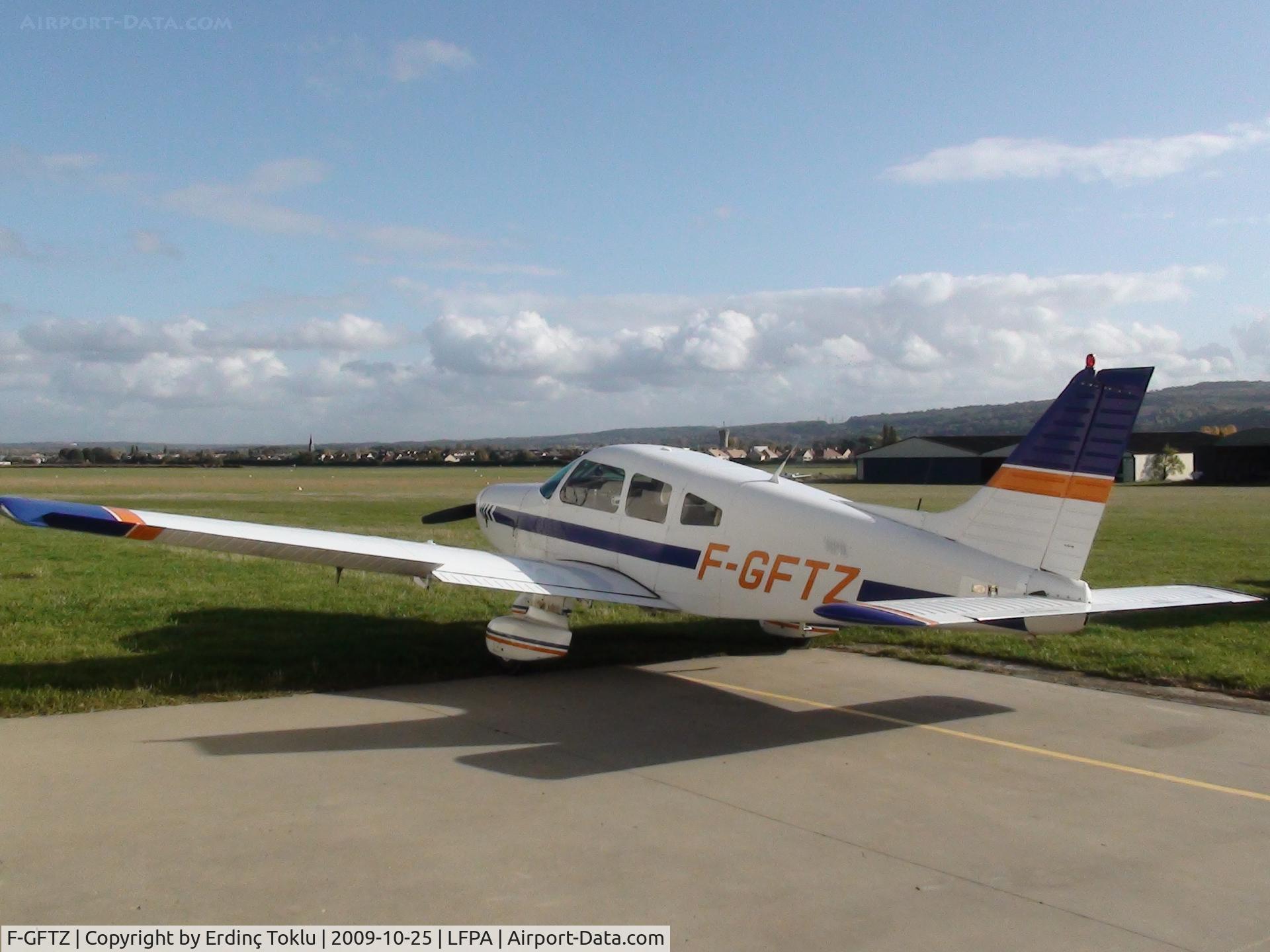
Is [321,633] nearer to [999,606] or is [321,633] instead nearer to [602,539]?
[602,539]

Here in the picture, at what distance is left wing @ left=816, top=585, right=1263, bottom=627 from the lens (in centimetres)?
634

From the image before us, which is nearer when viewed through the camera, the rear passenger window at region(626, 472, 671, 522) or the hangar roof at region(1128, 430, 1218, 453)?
the rear passenger window at region(626, 472, 671, 522)

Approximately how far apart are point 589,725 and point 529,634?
6.11 feet

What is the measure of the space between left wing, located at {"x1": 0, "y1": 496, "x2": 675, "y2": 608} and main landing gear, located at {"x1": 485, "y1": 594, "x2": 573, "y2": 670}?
0.30 metres

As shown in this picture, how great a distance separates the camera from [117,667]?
8.97m

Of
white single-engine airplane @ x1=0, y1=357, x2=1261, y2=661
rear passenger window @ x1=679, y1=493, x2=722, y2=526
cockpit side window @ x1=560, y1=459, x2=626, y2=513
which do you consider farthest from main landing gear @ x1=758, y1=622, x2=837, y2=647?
cockpit side window @ x1=560, y1=459, x2=626, y2=513

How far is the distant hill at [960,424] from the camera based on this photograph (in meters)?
37.1

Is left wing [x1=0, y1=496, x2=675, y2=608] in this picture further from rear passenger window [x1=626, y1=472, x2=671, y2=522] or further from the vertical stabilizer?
the vertical stabilizer

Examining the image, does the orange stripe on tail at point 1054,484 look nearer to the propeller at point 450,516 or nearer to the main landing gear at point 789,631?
the main landing gear at point 789,631

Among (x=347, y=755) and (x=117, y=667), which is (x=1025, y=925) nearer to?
(x=347, y=755)

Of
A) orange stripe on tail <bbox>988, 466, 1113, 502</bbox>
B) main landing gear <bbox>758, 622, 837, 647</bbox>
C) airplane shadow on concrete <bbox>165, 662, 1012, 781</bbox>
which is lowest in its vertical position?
airplane shadow on concrete <bbox>165, 662, 1012, 781</bbox>

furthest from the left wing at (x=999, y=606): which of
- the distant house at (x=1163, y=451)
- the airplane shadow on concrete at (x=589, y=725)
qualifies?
the distant house at (x=1163, y=451)

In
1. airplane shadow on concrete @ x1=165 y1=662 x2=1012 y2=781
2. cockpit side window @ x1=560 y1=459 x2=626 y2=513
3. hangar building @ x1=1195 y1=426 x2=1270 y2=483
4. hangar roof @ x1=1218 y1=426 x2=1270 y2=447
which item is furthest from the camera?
hangar building @ x1=1195 y1=426 x2=1270 y2=483

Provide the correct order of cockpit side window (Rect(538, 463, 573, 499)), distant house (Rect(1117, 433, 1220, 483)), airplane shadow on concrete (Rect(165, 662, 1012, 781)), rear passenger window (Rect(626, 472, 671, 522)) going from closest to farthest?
airplane shadow on concrete (Rect(165, 662, 1012, 781)) < rear passenger window (Rect(626, 472, 671, 522)) < cockpit side window (Rect(538, 463, 573, 499)) < distant house (Rect(1117, 433, 1220, 483))
